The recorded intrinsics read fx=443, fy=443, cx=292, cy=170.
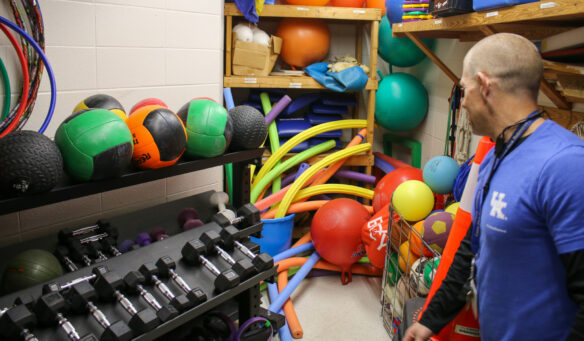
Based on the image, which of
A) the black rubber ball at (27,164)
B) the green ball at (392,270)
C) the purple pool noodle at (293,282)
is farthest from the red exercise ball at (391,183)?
the black rubber ball at (27,164)

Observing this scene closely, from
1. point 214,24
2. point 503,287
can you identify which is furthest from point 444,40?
point 503,287

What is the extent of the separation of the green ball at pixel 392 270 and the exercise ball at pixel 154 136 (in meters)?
1.54

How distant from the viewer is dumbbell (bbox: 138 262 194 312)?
1.61m

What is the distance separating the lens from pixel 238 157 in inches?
83.4

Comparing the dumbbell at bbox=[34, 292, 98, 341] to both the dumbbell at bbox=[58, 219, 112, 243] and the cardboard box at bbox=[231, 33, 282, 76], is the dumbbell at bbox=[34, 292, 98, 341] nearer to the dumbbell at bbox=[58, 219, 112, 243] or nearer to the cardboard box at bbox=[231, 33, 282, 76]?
the dumbbell at bbox=[58, 219, 112, 243]

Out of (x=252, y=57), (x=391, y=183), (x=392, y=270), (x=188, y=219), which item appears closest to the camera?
(x=188, y=219)

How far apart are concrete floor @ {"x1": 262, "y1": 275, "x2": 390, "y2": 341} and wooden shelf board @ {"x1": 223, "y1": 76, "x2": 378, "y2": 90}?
4.89 feet

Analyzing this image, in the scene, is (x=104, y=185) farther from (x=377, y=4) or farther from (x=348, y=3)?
(x=377, y=4)

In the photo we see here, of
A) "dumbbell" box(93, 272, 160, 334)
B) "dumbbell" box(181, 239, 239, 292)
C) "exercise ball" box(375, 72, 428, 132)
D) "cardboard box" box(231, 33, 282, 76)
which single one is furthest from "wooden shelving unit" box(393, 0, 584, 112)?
"dumbbell" box(93, 272, 160, 334)

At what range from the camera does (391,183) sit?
119 inches

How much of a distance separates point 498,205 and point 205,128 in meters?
1.17

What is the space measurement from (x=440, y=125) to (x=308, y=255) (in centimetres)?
147

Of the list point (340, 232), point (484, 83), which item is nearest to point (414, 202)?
point (340, 232)

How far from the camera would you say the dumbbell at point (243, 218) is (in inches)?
83.1
